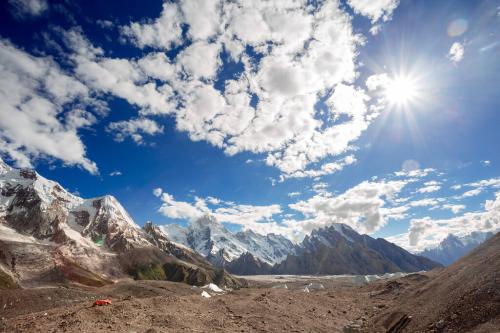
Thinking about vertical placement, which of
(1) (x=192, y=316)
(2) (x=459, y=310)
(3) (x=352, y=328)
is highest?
(2) (x=459, y=310)

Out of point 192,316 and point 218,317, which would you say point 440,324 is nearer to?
point 218,317

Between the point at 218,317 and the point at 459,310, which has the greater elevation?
the point at 459,310

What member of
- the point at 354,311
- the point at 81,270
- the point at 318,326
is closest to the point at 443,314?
the point at 318,326

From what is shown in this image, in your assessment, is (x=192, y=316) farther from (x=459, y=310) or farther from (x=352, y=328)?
(x=459, y=310)

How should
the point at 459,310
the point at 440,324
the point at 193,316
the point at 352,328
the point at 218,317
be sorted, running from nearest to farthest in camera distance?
the point at 440,324 → the point at 459,310 → the point at 193,316 → the point at 218,317 → the point at 352,328

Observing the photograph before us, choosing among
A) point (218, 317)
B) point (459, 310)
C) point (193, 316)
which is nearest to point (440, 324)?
point (459, 310)

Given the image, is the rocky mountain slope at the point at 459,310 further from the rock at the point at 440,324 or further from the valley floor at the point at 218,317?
the valley floor at the point at 218,317

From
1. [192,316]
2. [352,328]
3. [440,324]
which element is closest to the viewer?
[440,324]

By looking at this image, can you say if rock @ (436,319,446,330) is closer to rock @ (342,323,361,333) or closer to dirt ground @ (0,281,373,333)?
rock @ (342,323,361,333)

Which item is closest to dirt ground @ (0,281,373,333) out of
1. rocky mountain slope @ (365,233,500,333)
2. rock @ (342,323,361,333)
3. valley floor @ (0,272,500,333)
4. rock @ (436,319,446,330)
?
valley floor @ (0,272,500,333)

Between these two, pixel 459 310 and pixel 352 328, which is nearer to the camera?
pixel 459 310

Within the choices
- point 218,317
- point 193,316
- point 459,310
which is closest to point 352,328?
point 459,310

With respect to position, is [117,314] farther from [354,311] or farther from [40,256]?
[40,256]

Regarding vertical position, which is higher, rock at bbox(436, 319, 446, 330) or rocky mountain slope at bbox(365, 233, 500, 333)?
rocky mountain slope at bbox(365, 233, 500, 333)
